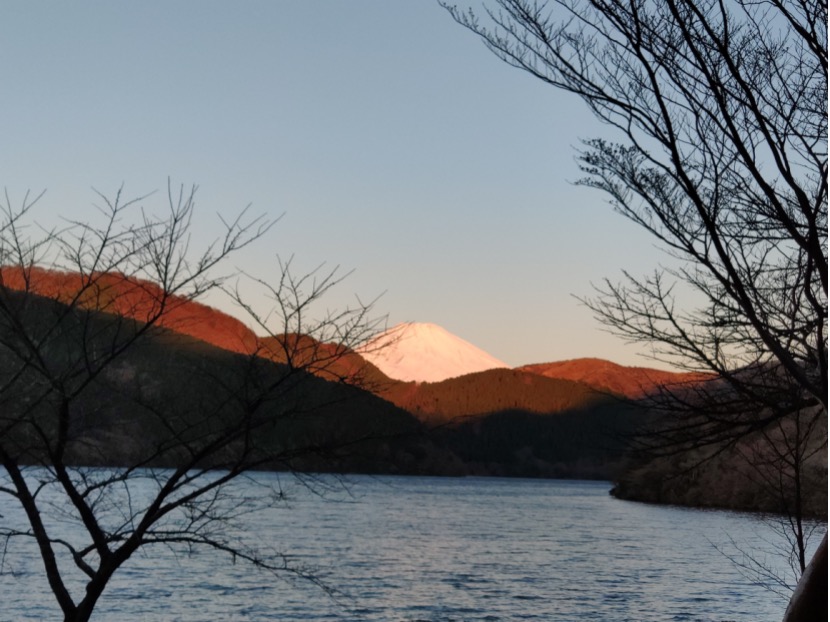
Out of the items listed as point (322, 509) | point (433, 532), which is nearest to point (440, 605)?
point (433, 532)

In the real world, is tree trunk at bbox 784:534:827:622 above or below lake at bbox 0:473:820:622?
above

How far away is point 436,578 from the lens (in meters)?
43.9

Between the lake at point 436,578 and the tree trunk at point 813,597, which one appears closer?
the tree trunk at point 813,597

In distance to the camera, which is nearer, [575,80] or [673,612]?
[575,80]

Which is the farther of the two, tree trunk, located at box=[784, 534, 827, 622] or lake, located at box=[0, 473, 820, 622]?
lake, located at box=[0, 473, 820, 622]

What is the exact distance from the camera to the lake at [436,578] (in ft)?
102

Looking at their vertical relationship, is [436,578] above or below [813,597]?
below

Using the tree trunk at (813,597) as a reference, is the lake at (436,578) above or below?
below

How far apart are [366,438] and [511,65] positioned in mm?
3358

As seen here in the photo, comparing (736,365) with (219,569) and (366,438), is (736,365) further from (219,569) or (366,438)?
(219,569)

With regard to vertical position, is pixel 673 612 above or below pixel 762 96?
below

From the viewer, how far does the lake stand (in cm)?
3116

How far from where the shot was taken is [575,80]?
7680 millimetres

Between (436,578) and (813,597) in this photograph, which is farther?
(436,578)
